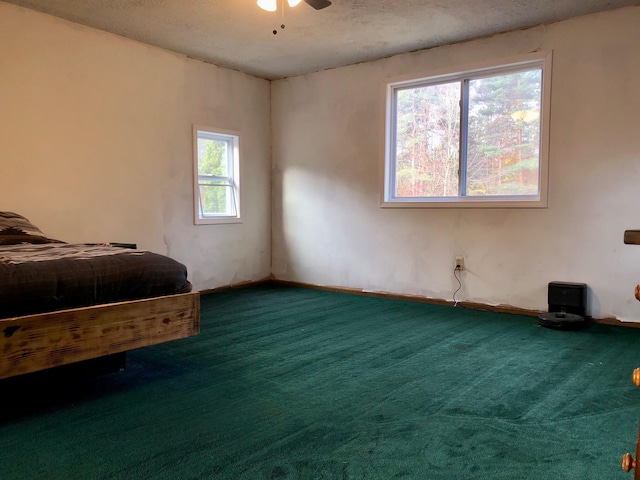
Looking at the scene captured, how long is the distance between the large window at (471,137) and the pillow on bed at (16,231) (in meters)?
3.28

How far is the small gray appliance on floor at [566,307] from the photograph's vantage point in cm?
A: 367

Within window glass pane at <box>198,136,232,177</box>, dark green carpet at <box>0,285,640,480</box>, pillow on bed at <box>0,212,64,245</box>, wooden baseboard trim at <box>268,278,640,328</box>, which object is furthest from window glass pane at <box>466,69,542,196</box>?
pillow on bed at <box>0,212,64,245</box>

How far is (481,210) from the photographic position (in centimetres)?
444

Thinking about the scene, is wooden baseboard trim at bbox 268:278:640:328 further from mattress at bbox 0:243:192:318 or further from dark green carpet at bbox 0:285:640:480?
mattress at bbox 0:243:192:318

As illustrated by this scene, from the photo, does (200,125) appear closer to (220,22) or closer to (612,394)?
(220,22)

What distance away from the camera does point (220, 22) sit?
402 cm

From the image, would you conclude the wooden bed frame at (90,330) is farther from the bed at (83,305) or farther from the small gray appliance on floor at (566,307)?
the small gray appliance on floor at (566,307)

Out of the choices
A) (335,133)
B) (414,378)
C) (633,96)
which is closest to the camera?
(414,378)

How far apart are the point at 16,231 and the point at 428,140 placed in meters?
3.74

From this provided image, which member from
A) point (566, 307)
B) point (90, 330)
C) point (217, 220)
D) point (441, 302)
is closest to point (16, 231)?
point (90, 330)

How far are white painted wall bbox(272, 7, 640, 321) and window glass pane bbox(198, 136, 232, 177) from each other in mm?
721

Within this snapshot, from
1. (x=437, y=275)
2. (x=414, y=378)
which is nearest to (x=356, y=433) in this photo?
(x=414, y=378)

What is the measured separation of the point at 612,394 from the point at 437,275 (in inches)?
94.3

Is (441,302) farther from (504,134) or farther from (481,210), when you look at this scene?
(504,134)
